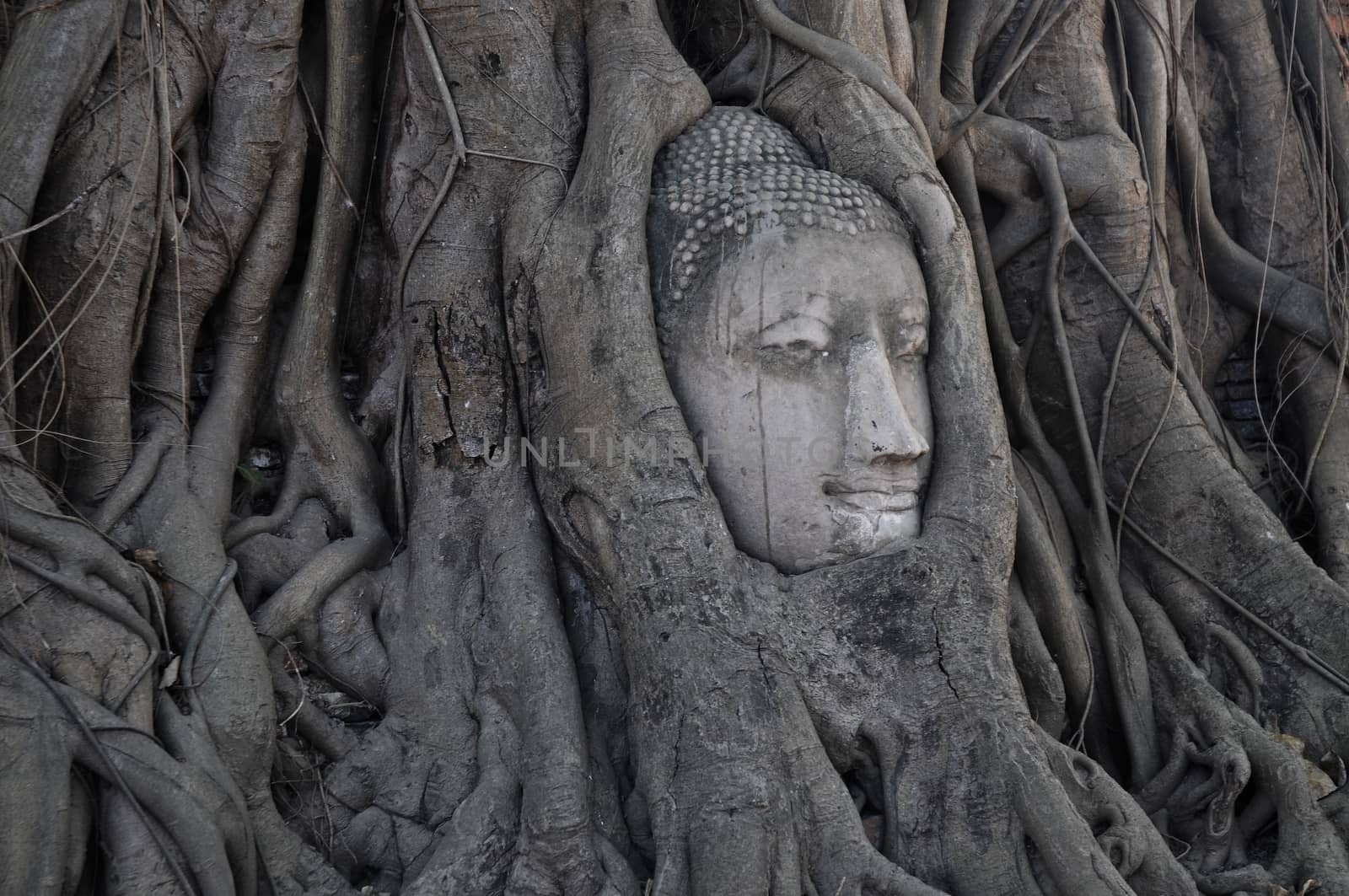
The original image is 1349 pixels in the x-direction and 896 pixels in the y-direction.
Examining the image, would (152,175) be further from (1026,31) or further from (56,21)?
(1026,31)

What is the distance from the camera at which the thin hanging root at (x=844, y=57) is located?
10.2 feet

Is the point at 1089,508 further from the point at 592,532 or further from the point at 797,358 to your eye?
the point at 592,532

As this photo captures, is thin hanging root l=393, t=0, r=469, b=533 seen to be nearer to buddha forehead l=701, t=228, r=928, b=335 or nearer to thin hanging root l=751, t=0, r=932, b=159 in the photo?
buddha forehead l=701, t=228, r=928, b=335

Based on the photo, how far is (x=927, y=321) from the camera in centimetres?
290

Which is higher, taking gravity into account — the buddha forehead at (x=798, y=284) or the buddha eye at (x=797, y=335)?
the buddha forehead at (x=798, y=284)

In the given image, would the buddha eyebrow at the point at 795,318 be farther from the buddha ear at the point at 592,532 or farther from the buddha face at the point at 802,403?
the buddha ear at the point at 592,532

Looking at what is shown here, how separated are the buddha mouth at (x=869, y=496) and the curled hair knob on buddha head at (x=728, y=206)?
58 cm

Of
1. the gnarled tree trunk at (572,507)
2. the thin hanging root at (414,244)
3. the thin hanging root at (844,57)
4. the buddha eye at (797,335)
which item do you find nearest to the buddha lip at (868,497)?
the gnarled tree trunk at (572,507)

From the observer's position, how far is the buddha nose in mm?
2691

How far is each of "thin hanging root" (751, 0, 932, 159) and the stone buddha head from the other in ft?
1.39

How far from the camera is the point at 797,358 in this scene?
275 cm

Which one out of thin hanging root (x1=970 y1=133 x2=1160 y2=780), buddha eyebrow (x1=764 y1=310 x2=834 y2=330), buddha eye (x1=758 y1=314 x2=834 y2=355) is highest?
buddha eyebrow (x1=764 y1=310 x2=834 y2=330)

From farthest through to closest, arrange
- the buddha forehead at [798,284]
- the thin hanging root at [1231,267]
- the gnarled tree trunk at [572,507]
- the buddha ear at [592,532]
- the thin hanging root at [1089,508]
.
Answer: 1. the thin hanging root at [1231,267]
2. the thin hanging root at [1089,508]
3. the buddha forehead at [798,284]
4. the buddha ear at [592,532]
5. the gnarled tree trunk at [572,507]

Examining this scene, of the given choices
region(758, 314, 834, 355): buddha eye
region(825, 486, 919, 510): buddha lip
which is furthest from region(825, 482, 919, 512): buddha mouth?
region(758, 314, 834, 355): buddha eye
